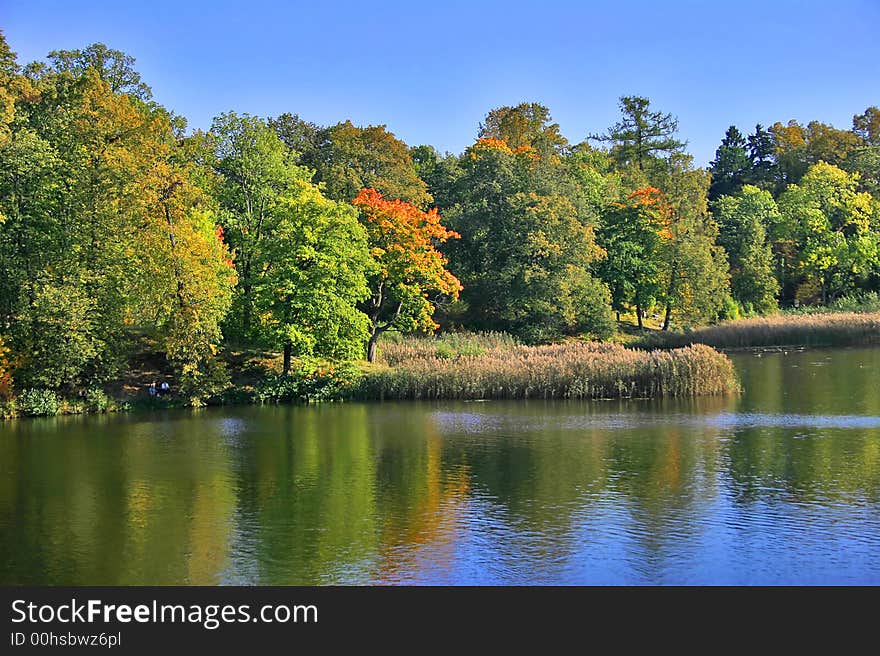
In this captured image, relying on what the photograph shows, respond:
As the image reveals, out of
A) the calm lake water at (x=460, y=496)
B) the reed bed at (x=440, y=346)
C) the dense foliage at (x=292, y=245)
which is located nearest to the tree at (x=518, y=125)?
the dense foliage at (x=292, y=245)

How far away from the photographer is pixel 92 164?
3569cm

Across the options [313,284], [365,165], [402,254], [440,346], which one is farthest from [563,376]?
[365,165]

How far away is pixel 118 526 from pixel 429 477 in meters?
6.84

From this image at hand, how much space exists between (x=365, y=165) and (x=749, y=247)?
2940 cm

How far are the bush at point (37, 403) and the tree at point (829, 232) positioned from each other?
54700 mm

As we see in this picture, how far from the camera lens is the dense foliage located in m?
34.7

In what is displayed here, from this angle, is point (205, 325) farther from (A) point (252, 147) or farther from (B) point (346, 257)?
(A) point (252, 147)

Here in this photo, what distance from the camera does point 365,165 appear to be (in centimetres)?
5516

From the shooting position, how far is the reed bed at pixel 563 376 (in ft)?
107

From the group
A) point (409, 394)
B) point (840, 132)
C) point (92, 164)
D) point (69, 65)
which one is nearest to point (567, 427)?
point (409, 394)

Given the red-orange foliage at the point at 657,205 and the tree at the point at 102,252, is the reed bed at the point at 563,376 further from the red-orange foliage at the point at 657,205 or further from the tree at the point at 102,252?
the red-orange foliage at the point at 657,205

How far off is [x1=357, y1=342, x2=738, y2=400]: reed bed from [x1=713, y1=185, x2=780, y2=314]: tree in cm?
3276

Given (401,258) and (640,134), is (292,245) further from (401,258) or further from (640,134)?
(640,134)

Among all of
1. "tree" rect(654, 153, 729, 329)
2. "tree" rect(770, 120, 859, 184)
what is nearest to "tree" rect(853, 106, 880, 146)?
"tree" rect(770, 120, 859, 184)
